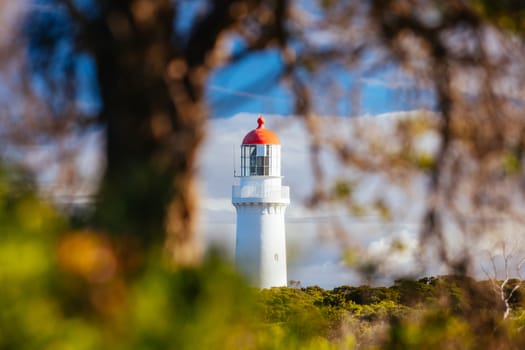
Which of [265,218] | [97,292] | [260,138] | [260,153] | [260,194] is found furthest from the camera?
[265,218]

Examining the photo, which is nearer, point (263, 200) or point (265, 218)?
point (263, 200)

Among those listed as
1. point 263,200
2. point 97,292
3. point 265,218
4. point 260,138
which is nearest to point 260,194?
point 263,200

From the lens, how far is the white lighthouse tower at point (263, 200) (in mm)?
25766

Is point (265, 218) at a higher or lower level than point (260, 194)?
lower

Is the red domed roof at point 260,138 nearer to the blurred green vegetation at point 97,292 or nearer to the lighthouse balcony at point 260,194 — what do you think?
the lighthouse balcony at point 260,194

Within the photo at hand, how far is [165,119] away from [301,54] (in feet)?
2.35

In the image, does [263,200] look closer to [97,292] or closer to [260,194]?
[260,194]

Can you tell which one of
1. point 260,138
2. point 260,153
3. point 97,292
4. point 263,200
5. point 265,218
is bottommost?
point 97,292

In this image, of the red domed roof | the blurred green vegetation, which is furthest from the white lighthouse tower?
the blurred green vegetation

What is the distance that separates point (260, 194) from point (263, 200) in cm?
25

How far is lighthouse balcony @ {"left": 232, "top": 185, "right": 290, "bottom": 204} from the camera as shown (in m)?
26.0

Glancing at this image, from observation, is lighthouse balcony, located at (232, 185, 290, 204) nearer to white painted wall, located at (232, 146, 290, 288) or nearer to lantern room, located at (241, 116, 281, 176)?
white painted wall, located at (232, 146, 290, 288)

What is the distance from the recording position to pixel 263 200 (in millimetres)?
26109

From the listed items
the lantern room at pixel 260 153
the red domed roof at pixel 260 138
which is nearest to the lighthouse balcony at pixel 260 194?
the lantern room at pixel 260 153
